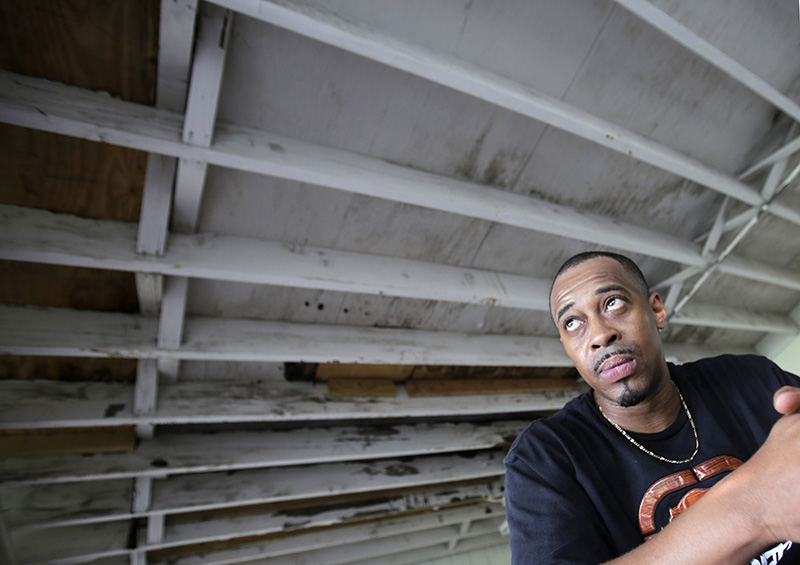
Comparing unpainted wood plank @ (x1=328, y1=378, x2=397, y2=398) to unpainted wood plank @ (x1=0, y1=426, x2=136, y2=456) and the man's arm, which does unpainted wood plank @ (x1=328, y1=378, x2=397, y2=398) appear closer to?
unpainted wood plank @ (x1=0, y1=426, x2=136, y2=456)

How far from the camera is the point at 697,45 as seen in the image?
1.82m

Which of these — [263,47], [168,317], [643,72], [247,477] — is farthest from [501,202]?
[247,477]

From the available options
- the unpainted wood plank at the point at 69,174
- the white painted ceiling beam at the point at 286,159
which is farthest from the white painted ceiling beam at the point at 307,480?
the white painted ceiling beam at the point at 286,159

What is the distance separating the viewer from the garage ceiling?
1.68 metres

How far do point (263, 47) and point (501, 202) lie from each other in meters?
1.30

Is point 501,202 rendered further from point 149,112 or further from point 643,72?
point 149,112

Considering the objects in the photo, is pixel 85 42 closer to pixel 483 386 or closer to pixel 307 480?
pixel 483 386

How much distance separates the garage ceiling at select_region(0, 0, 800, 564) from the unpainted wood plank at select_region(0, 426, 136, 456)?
2 centimetres

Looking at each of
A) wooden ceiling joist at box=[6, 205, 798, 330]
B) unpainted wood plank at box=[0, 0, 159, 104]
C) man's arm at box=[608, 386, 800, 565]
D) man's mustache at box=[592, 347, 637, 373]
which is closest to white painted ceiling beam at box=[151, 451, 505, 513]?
wooden ceiling joist at box=[6, 205, 798, 330]

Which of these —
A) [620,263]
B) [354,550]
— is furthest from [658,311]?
[354,550]

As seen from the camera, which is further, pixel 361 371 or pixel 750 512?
pixel 361 371

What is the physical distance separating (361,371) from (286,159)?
6.39 feet

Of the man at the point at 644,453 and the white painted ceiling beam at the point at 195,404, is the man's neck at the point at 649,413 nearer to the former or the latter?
the man at the point at 644,453

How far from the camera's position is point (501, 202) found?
2.30 metres
